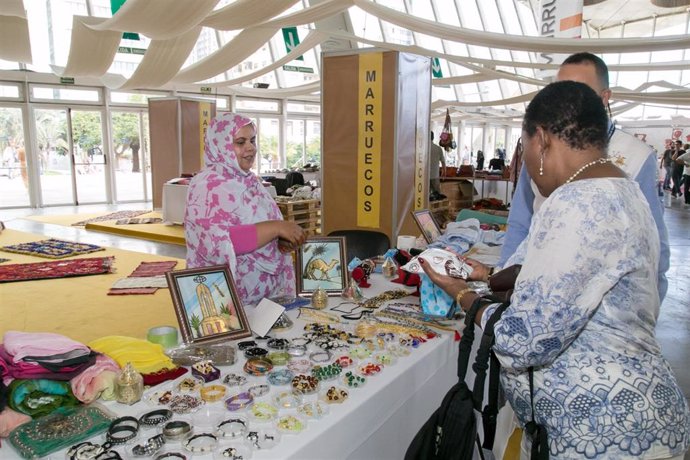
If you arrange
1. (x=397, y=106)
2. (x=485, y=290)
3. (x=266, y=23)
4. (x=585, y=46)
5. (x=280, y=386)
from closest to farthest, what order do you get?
(x=280, y=386)
(x=485, y=290)
(x=397, y=106)
(x=585, y=46)
(x=266, y=23)

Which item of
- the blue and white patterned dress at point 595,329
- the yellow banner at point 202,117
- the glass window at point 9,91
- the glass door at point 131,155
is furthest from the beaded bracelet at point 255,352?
the glass door at point 131,155

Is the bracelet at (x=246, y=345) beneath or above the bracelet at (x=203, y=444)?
above

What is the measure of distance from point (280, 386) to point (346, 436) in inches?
9.1

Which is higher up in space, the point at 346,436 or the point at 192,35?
the point at 192,35

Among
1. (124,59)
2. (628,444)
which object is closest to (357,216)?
(628,444)

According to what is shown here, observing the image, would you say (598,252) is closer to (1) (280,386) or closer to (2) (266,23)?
(1) (280,386)

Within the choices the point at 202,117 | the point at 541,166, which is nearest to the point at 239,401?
the point at 541,166

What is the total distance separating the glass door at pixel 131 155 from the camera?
481 inches

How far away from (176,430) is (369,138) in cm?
346

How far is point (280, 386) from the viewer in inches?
54.3

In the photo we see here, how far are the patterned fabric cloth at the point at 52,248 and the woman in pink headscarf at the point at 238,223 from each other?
491 centimetres

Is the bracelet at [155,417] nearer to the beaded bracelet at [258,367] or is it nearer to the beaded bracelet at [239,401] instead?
the beaded bracelet at [239,401]

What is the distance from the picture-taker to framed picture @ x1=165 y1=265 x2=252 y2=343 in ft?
5.19

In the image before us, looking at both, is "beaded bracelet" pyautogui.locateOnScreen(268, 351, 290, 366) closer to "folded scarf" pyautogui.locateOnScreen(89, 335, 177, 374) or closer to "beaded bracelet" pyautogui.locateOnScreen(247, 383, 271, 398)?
"beaded bracelet" pyautogui.locateOnScreen(247, 383, 271, 398)
